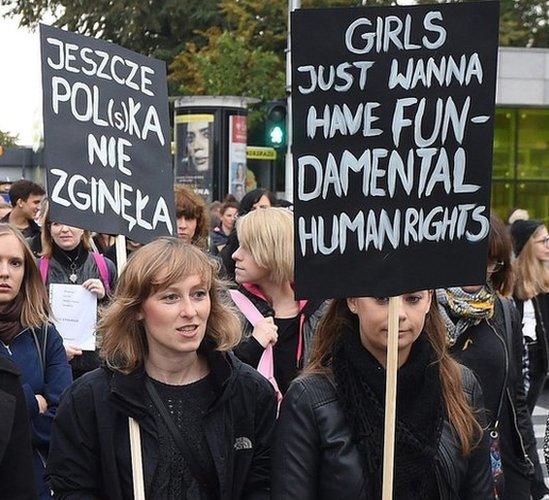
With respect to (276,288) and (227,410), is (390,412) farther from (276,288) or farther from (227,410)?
(276,288)

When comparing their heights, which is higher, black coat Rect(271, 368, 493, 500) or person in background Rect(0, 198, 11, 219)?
person in background Rect(0, 198, 11, 219)

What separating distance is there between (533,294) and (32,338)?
295cm

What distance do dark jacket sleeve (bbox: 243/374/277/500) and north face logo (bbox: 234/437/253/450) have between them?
47 mm

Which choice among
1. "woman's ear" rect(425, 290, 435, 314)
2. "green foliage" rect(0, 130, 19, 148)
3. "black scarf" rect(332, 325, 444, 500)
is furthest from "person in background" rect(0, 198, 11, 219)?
"green foliage" rect(0, 130, 19, 148)

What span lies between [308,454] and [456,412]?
0.44m

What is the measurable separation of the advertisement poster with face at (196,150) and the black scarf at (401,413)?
17.2 meters

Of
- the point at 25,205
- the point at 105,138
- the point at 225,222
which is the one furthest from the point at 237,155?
the point at 105,138

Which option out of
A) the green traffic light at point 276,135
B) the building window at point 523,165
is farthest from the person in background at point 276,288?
the building window at point 523,165

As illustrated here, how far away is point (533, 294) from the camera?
6715 millimetres

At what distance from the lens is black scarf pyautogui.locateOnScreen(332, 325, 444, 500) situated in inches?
133

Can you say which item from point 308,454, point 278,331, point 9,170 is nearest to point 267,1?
point 9,170

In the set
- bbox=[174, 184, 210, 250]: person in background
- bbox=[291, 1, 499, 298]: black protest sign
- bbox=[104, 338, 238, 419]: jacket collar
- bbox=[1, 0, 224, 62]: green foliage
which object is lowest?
bbox=[104, 338, 238, 419]: jacket collar

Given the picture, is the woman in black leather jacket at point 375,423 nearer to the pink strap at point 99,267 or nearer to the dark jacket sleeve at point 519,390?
the dark jacket sleeve at point 519,390

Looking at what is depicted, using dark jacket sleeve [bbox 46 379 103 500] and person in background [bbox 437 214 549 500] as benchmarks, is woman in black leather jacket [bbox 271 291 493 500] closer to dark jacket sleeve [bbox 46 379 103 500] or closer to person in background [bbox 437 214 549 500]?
dark jacket sleeve [bbox 46 379 103 500]
